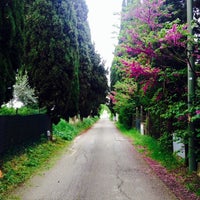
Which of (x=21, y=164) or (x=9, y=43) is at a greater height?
(x=9, y=43)

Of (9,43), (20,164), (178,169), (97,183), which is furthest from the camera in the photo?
(9,43)

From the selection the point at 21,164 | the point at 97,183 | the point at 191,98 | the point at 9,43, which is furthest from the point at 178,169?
the point at 9,43

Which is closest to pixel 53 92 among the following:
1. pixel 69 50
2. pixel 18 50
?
pixel 69 50

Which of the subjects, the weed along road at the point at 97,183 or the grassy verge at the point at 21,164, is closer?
the weed along road at the point at 97,183

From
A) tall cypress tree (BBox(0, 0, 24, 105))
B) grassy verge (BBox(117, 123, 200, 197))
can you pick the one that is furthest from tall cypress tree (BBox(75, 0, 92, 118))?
tall cypress tree (BBox(0, 0, 24, 105))

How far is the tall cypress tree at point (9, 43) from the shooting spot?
372 inches

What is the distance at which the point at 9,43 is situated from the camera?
32.0 feet

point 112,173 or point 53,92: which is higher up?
point 53,92

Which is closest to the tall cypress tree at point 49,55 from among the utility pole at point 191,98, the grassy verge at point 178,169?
the grassy verge at point 178,169

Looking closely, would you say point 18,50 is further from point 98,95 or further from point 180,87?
point 98,95

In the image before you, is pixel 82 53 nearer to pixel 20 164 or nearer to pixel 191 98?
pixel 20 164

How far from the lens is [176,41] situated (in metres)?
7.35

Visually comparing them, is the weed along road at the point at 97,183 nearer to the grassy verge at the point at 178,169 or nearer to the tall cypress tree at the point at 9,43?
the grassy verge at the point at 178,169

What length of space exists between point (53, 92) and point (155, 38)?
388 inches
